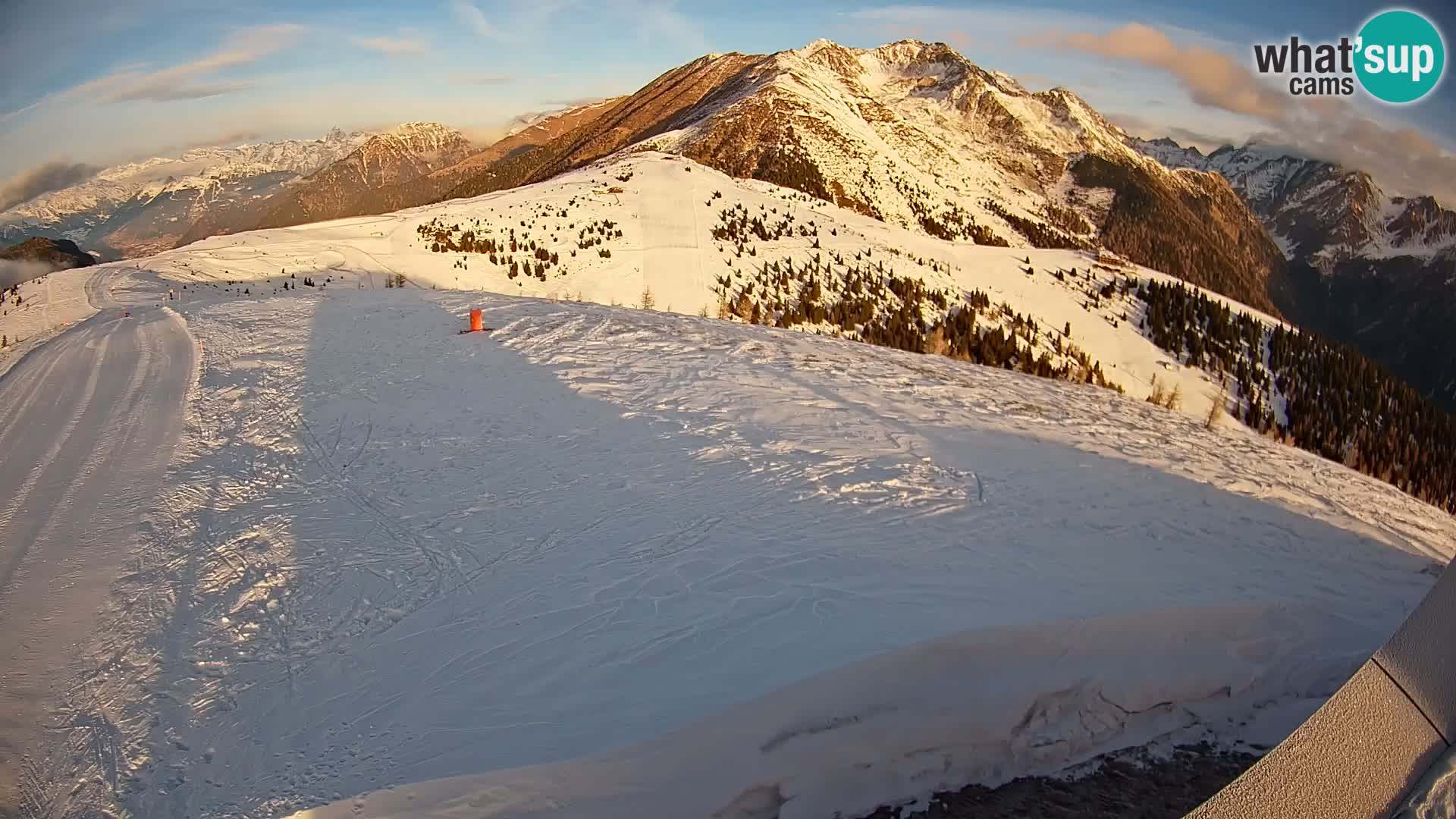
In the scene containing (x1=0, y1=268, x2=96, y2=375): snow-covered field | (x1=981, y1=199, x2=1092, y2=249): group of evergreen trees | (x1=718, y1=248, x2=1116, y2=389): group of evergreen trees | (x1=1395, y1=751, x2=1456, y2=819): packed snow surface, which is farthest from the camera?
(x1=981, y1=199, x2=1092, y2=249): group of evergreen trees

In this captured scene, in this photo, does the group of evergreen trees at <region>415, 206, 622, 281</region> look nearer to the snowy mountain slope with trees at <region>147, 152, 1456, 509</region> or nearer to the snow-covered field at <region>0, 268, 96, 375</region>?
the snowy mountain slope with trees at <region>147, 152, 1456, 509</region>

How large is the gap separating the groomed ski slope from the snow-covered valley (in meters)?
0.03

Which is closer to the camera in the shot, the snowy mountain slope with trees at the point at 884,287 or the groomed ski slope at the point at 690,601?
the groomed ski slope at the point at 690,601

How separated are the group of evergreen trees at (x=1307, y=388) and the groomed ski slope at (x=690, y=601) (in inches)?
684

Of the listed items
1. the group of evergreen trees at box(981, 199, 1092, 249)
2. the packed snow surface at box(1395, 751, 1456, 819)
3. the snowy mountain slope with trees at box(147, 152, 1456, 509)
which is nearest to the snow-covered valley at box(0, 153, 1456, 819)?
the packed snow surface at box(1395, 751, 1456, 819)

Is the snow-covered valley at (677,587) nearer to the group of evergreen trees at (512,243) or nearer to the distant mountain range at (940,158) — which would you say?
the group of evergreen trees at (512,243)

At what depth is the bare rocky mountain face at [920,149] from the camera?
6944 centimetres

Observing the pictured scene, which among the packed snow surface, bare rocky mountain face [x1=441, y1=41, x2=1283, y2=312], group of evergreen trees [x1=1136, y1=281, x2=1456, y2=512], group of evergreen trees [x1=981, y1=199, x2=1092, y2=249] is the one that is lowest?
group of evergreen trees [x1=1136, y1=281, x2=1456, y2=512]

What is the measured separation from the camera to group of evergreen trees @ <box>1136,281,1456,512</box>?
24859mm

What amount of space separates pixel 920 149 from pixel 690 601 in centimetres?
10295

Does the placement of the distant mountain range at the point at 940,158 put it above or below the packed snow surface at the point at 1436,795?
above

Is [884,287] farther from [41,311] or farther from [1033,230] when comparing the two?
[1033,230]

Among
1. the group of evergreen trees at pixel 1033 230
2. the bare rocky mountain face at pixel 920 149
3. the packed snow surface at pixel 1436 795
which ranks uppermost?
the bare rocky mountain face at pixel 920 149

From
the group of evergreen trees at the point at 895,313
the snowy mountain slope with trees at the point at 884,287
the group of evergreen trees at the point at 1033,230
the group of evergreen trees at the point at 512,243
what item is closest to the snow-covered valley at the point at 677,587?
the group of evergreen trees at the point at 895,313
